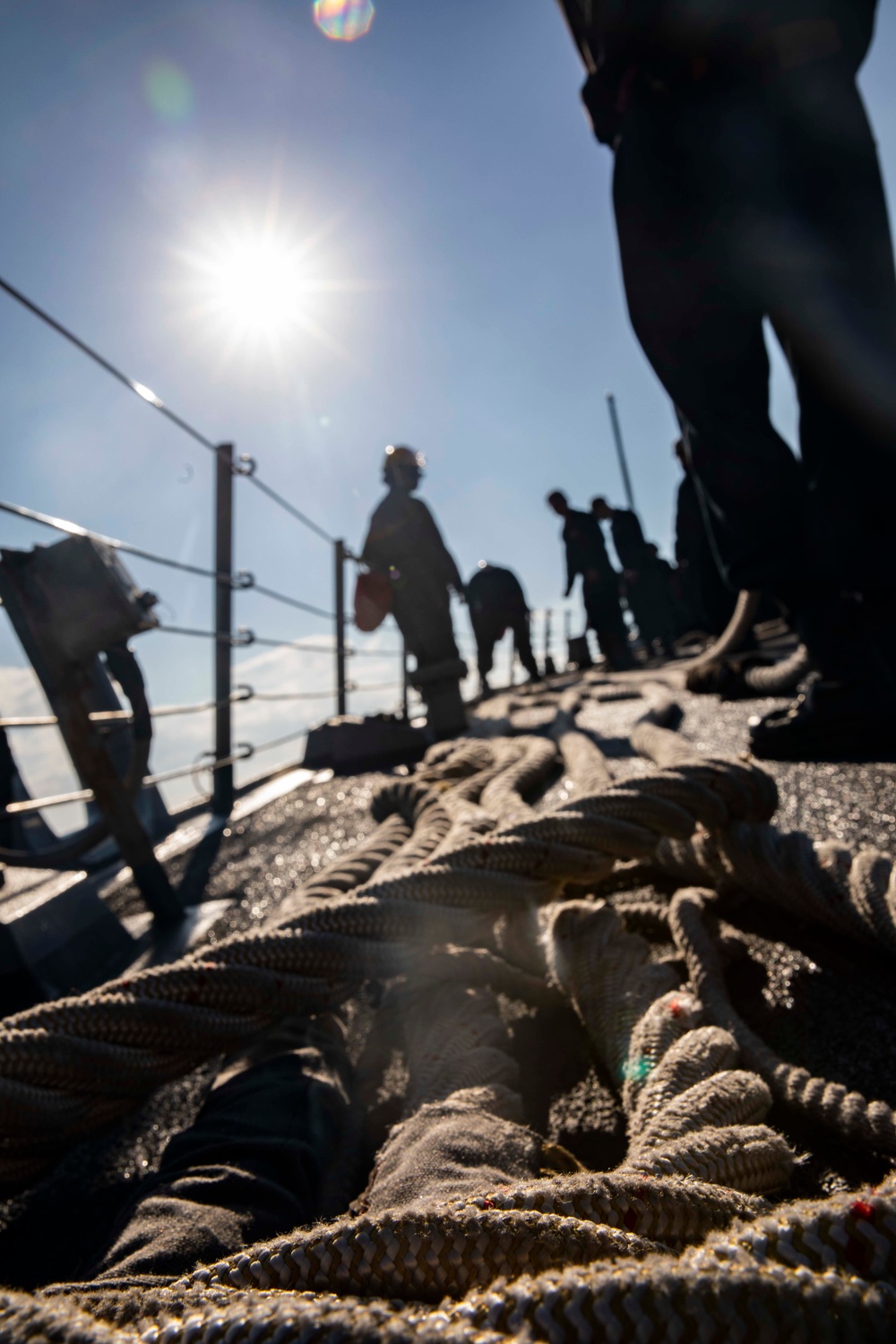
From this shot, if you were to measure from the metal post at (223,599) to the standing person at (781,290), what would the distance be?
6.03ft

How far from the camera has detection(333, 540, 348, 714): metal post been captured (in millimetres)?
4688

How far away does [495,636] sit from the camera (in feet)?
26.3

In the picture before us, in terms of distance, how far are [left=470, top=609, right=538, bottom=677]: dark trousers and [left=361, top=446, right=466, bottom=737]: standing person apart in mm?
3685

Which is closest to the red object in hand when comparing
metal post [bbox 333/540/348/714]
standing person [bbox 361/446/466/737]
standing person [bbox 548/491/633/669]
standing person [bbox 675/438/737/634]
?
standing person [bbox 361/446/466/737]

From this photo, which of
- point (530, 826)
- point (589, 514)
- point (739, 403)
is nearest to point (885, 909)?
point (530, 826)

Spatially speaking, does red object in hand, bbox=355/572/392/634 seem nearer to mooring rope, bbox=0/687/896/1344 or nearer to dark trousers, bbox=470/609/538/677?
mooring rope, bbox=0/687/896/1344

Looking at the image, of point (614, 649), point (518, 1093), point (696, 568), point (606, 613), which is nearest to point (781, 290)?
point (518, 1093)

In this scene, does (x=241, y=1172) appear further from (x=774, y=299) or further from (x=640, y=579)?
(x=640, y=579)

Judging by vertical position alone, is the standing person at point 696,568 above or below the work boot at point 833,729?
above

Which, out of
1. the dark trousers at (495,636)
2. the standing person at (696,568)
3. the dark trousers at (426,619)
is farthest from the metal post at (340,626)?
the dark trousers at (495,636)

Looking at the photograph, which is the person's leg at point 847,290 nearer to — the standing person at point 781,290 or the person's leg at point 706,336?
the standing person at point 781,290

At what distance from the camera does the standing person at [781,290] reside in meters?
1.57

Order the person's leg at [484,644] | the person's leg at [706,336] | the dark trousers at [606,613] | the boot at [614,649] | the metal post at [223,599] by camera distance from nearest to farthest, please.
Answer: the person's leg at [706,336]
the metal post at [223,599]
the boot at [614,649]
the dark trousers at [606,613]
the person's leg at [484,644]

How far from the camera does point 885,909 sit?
0.73 m
